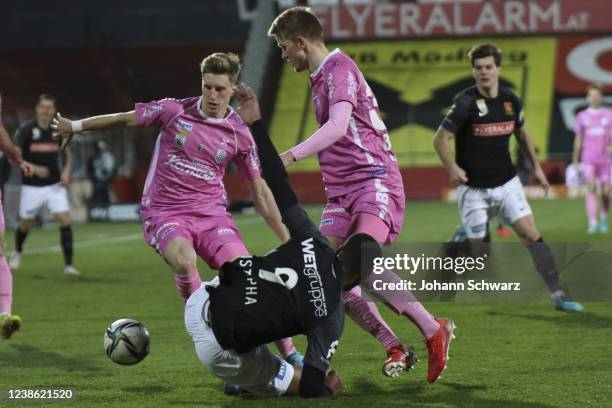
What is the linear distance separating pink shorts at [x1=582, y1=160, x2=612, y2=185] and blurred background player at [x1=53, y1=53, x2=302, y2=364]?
Result: 11589 millimetres

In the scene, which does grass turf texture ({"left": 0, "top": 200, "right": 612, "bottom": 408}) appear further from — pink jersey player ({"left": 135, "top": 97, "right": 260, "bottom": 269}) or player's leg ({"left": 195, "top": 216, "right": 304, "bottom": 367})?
pink jersey player ({"left": 135, "top": 97, "right": 260, "bottom": 269})

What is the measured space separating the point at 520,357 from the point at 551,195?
23399 mm

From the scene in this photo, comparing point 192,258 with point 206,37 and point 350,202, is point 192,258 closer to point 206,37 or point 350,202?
point 350,202

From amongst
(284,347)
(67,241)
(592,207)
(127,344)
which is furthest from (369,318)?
(592,207)

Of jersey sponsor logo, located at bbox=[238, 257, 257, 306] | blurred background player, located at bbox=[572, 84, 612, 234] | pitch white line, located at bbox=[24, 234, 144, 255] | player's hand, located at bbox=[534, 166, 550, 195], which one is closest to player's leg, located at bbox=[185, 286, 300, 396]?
jersey sponsor logo, located at bbox=[238, 257, 257, 306]

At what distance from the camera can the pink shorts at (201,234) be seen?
24.6ft

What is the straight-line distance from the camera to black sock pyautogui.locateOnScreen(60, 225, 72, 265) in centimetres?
1401

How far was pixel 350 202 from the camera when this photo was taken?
6938 millimetres

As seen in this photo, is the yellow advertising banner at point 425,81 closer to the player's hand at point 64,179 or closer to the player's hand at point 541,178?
the player's hand at point 64,179

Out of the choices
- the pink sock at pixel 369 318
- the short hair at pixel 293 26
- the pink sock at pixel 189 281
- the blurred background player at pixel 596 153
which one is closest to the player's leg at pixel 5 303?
the pink sock at pixel 189 281

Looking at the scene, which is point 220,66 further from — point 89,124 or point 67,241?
point 67,241

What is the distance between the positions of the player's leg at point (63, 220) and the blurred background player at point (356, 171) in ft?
25.0

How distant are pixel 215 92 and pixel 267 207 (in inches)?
32.9

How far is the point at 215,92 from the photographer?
24.3 feet
